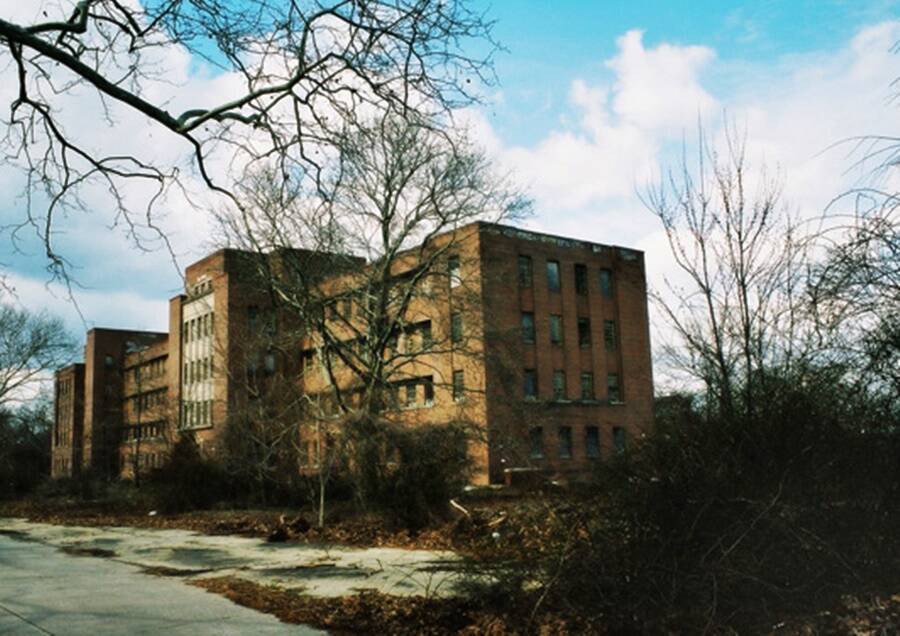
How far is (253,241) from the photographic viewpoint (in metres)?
24.5

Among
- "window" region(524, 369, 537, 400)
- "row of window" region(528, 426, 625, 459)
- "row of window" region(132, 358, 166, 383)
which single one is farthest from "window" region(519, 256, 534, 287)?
"row of window" region(132, 358, 166, 383)

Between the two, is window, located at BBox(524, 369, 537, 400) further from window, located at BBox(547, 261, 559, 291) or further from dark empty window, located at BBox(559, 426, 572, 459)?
window, located at BBox(547, 261, 559, 291)

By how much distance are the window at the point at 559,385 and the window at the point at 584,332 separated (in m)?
2.81

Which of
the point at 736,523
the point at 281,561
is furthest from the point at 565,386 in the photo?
the point at 736,523

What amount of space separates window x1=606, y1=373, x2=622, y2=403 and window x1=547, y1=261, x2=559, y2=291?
262 inches

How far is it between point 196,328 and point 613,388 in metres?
33.8

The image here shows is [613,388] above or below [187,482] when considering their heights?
above

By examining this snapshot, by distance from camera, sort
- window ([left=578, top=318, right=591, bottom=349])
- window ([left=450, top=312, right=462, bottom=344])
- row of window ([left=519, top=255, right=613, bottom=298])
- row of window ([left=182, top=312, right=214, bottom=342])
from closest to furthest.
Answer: window ([left=450, top=312, right=462, bottom=344]) → row of window ([left=519, top=255, right=613, bottom=298]) → window ([left=578, top=318, right=591, bottom=349]) → row of window ([left=182, top=312, right=214, bottom=342])

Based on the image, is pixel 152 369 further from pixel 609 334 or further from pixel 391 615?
pixel 391 615

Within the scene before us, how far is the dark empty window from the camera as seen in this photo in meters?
46.6

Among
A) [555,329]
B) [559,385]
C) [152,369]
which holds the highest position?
[152,369]

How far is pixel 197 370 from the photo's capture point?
63562mm

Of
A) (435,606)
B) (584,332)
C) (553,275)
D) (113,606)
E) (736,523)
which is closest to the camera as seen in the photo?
(736,523)

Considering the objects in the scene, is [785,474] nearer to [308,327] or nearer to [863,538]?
[863,538]
